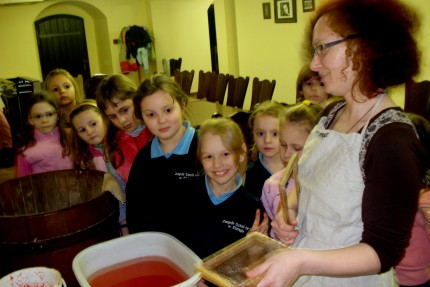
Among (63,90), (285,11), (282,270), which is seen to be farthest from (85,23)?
(282,270)

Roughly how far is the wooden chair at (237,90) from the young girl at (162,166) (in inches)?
138

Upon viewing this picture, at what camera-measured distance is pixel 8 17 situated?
8.52m

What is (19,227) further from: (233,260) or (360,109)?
(360,109)

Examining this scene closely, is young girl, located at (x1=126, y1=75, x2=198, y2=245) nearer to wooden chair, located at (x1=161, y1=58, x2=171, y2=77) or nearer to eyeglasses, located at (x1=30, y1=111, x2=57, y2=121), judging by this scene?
eyeglasses, located at (x1=30, y1=111, x2=57, y2=121)

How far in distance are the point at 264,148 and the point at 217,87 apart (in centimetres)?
384

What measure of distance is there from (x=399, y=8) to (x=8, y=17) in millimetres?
9098

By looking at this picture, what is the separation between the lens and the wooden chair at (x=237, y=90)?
549 centimetres

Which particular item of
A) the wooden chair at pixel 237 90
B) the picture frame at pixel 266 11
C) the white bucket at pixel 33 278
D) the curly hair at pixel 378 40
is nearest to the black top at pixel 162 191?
the white bucket at pixel 33 278

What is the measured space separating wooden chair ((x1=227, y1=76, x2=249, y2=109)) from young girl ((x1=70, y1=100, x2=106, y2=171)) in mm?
3117

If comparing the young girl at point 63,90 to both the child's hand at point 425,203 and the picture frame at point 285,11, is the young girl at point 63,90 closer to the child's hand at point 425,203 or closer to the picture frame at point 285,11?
the child's hand at point 425,203

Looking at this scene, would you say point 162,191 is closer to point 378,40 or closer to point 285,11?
point 378,40

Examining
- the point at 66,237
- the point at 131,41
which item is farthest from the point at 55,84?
the point at 131,41

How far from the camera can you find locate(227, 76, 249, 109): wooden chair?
18.0ft

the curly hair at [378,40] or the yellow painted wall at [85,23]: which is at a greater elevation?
the yellow painted wall at [85,23]
